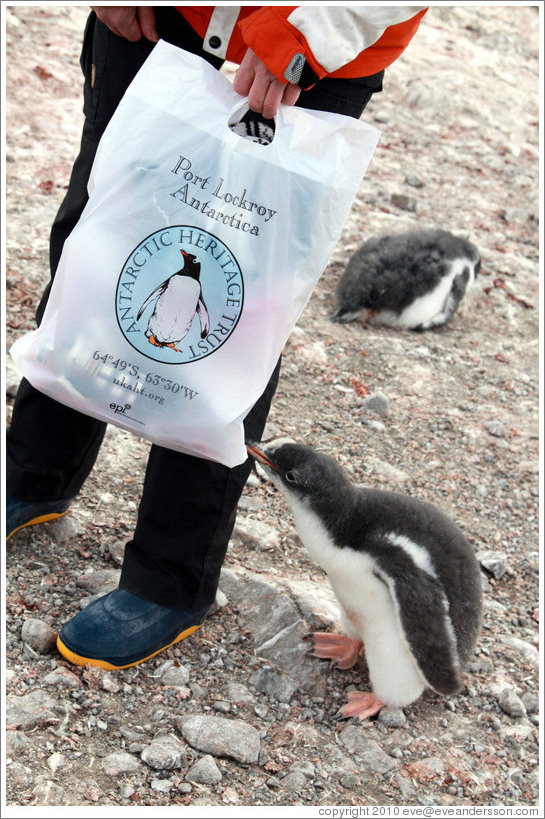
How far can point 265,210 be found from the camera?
2043 millimetres

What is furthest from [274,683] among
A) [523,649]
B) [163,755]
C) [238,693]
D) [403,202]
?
[403,202]

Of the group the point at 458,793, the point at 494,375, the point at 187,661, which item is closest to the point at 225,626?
the point at 187,661

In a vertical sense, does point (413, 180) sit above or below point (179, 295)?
below

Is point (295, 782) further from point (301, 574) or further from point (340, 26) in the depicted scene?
point (340, 26)

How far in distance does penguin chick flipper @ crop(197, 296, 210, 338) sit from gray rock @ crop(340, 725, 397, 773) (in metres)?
1.27

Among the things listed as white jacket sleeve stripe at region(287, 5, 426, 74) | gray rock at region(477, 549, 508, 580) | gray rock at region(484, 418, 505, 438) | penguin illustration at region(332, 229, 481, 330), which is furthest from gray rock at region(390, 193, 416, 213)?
white jacket sleeve stripe at region(287, 5, 426, 74)

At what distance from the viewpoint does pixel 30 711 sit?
2244 millimetres

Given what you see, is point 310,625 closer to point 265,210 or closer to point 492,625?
point 492,625

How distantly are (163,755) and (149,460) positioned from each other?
0.80 m

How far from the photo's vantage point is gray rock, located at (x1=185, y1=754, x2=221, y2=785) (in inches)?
87.3

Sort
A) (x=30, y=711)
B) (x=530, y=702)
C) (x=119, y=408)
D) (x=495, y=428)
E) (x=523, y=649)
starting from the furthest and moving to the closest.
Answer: (x=495, y=428)
(x=523, y=649)
(x=530, y=702)
(x=30, y=711)
(x=119, y=408)

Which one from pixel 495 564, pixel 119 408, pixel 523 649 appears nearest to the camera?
pixel 119 408

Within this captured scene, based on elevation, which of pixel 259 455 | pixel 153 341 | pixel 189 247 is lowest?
pixel 259 455

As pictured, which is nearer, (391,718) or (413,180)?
(391,718)
